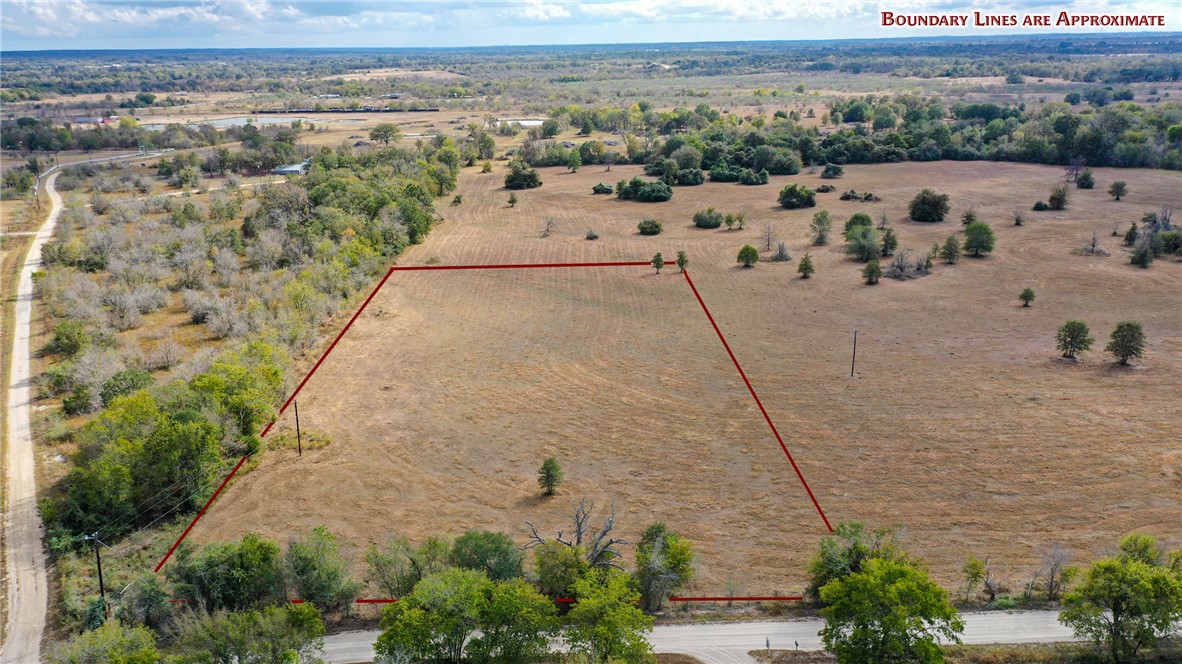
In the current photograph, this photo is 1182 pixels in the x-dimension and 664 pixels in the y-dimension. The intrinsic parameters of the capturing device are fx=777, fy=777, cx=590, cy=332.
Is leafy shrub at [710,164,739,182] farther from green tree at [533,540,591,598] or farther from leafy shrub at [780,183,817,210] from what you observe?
green tree at [533,540,591,598]

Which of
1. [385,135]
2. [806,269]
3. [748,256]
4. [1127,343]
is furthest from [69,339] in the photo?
[385,135]

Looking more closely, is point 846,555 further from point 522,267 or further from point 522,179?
point 522,179

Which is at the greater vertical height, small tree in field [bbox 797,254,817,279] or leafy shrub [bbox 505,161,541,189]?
leafy shrub [bbox 505,161,541,189]

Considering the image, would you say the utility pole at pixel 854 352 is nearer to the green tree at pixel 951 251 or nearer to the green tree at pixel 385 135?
the green tree at pixel 951 251

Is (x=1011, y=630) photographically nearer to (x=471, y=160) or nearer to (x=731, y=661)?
(x=731, y=661)

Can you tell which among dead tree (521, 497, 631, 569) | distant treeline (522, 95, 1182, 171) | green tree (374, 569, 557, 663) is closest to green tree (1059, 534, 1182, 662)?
dead tree (521, 497, 631, 569)

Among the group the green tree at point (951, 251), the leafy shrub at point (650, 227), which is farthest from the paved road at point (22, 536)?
the green tree at point (951, 251)
